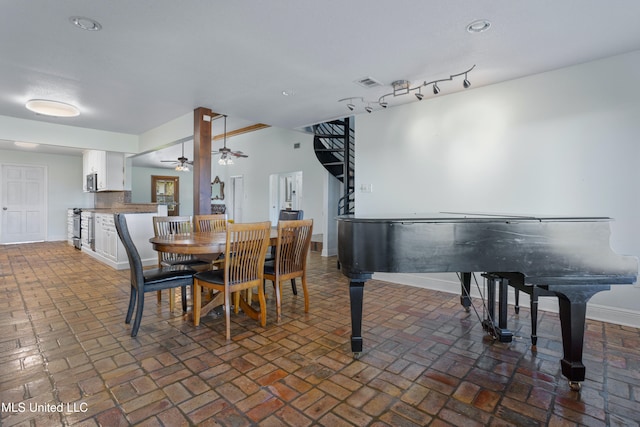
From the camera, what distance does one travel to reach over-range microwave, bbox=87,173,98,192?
6.62 m

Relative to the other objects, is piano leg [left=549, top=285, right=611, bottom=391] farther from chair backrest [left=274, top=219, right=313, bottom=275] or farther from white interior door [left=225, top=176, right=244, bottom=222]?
white interior door [left=225, top=176, right=244, bottom=222]

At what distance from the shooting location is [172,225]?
3.56 metres

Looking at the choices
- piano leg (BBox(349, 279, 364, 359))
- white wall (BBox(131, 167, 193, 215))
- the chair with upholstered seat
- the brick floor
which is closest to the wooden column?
the brick floor

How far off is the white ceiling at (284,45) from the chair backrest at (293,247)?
1528 mm

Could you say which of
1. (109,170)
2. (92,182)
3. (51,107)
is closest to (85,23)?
(51,107)

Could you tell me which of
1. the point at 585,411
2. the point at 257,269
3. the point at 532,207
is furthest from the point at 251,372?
the point at 532,207

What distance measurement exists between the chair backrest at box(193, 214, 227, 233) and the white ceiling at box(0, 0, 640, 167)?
1499mm

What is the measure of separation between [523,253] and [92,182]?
313 inches

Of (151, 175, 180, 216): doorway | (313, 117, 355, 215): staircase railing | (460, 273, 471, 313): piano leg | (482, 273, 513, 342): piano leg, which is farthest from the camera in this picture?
(151, 175, 180, 216): doorway

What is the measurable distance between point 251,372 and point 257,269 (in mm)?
879

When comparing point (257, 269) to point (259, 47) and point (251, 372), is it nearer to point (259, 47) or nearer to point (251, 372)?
point (251, 372)

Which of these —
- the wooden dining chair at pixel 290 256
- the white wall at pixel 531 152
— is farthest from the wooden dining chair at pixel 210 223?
the white wall at pixel 531 152

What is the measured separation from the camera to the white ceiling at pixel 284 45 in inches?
81.4

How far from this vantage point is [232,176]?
Answer: 9.66 m
